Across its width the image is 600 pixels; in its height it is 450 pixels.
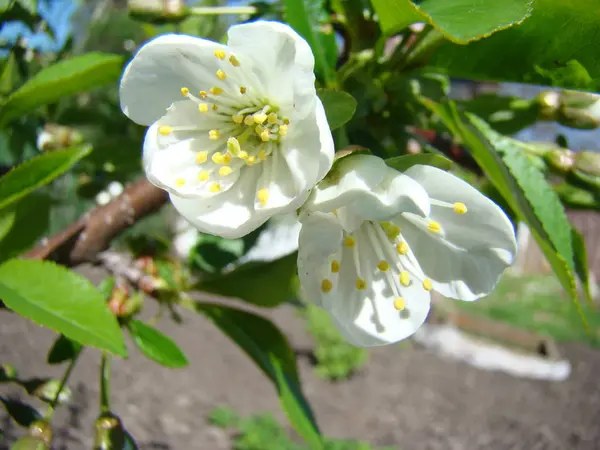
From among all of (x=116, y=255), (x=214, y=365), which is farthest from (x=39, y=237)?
(x=214, y=365)

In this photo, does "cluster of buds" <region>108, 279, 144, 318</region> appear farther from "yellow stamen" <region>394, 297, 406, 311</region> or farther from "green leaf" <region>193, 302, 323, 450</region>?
"yellow stamen" <region>394, 297, 406, 311</region>

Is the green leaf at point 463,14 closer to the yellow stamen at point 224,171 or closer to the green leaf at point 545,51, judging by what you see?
the green leaf at point 545,51

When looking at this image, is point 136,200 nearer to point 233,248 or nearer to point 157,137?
point 157,137

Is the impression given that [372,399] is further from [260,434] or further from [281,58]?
[281,58]

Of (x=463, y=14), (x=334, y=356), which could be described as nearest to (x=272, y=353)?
(x=463, y=14)

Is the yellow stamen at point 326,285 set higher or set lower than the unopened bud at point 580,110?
higher

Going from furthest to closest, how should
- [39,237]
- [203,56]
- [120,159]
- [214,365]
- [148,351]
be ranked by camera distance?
[214,365] < [120,159] < [39,237] < [148,351] < [203,56]

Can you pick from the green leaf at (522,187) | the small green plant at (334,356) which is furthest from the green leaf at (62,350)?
the small green plant at (334,356)
